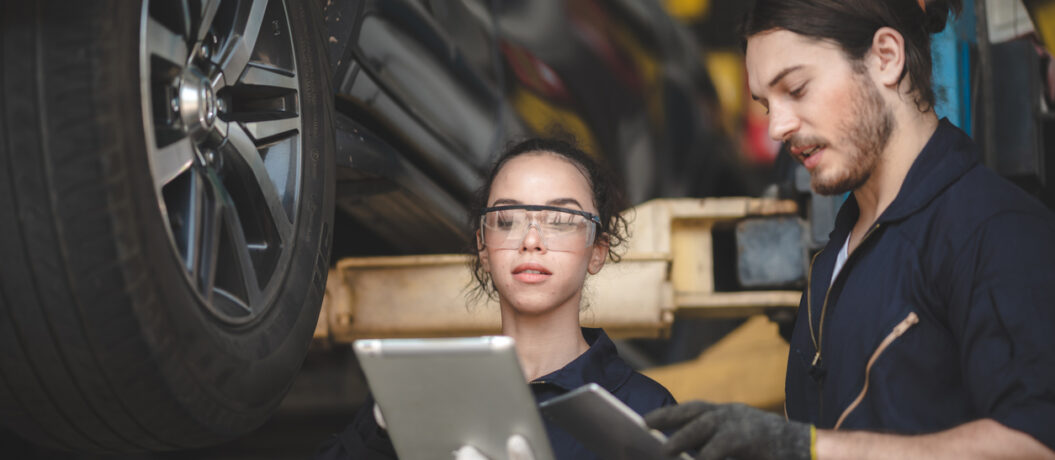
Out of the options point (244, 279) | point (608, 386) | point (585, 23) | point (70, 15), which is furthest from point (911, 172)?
point (585, 23)

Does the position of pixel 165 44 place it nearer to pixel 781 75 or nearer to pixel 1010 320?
pixel 781 75

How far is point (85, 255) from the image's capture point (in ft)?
3.53

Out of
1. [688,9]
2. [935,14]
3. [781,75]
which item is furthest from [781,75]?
[688,9]

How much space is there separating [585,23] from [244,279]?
2.45 metres

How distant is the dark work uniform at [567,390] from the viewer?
147 cm

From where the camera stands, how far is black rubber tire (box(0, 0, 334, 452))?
107 cm

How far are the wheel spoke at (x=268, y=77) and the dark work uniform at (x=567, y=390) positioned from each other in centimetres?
50

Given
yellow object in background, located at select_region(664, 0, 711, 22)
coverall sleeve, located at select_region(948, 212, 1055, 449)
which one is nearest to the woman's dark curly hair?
coverall sleeve, located at select_region(948, 212, 1055, 449)

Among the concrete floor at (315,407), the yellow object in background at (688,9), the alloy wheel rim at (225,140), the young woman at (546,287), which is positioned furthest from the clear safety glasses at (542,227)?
the yellow object in background at (688,9)

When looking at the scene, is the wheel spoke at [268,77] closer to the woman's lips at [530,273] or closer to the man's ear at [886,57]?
the woman's lips at [530,273]

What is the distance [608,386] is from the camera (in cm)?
153

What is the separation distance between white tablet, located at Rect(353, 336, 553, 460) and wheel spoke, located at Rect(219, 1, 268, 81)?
1.74 feet

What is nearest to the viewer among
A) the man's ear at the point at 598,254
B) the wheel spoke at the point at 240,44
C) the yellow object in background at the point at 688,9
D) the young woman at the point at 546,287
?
the wheel spoke at the point at 240,44

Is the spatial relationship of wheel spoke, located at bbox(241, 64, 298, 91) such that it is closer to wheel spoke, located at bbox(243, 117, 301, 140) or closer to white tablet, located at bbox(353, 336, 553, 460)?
wheel spoke, located at bbox(243, 117, 301, 140)
